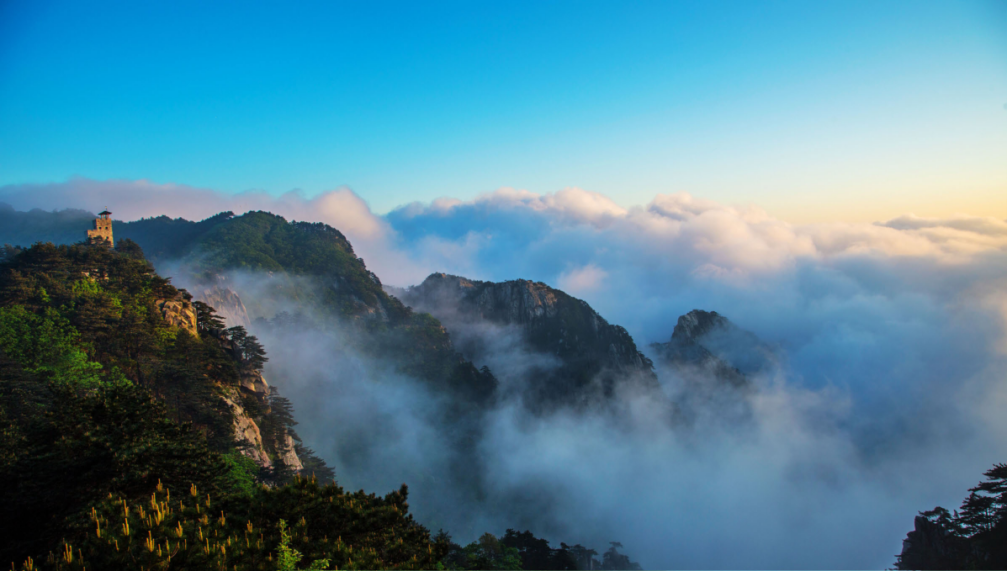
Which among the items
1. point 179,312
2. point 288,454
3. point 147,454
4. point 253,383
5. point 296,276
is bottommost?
point 288,454

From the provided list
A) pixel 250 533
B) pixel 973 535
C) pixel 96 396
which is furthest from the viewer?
pixel 973 535

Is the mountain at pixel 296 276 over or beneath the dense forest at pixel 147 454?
over

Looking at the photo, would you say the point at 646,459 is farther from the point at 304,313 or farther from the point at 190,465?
the point at 190,465

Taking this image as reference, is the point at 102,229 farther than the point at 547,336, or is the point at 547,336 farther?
the point at 547,336

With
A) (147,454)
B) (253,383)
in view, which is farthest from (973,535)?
(253,383)

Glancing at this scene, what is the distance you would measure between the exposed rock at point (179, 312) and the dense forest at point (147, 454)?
0.21 meters

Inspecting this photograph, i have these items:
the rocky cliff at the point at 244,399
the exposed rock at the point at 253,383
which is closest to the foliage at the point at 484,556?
the rocky cliff at the point at 244,399

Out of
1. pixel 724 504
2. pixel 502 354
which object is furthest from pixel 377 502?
pixel 724 504

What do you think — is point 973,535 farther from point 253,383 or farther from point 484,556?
point 253,383

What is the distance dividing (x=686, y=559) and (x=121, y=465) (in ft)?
502

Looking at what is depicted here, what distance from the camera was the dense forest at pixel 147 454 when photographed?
50.6 feet

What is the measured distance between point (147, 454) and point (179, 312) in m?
37.1

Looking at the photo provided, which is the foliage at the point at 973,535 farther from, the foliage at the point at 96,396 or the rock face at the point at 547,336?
the rock face at the point at 547,336

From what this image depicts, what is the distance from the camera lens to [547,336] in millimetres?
164500
